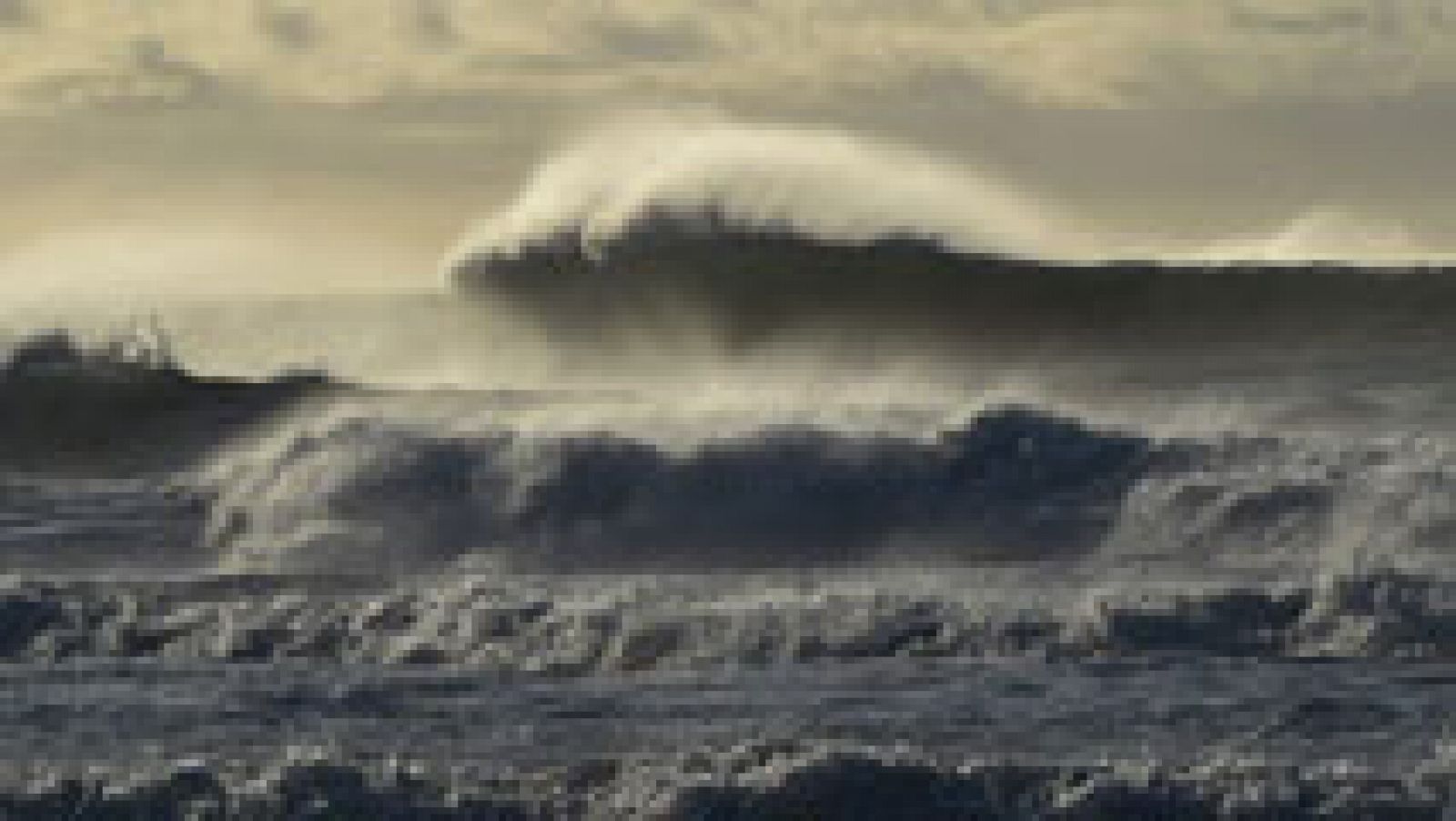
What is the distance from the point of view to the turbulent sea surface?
35.0 ft

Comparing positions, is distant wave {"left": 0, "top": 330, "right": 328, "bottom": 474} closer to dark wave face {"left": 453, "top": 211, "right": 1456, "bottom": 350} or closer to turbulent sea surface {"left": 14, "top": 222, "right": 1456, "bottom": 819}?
turbulent sea surface {"left": 14, "top": 222, "right": 1456, "bottom": 819}

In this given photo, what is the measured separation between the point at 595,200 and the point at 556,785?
27253 millimetres

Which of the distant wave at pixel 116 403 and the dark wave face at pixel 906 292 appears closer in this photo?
the distant wave at pixel 116 403

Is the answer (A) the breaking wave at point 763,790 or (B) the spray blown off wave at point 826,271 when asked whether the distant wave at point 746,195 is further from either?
(A) the breaking wave at point 763,790

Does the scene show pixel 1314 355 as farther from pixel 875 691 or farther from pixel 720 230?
pixel 875 691

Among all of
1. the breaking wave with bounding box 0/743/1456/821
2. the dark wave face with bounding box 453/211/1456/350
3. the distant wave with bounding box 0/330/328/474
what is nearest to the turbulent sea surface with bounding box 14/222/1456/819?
the breaking wave with bounding box 0/743/1456/821

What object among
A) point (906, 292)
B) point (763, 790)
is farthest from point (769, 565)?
point (906, 292)

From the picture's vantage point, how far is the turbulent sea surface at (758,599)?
10664mm

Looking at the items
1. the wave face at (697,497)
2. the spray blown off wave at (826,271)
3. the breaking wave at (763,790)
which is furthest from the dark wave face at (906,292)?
the breaking wave at (763,790)

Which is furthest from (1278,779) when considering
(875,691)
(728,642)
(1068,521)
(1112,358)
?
(1112,358)

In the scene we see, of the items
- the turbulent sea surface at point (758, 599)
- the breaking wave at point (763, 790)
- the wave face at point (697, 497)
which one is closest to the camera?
the breaking wave at point (763, 790)

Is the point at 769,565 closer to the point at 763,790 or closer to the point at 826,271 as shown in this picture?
the point at 763,790

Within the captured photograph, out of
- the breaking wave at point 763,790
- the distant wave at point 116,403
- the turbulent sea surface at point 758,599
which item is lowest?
the breaking wave at point 763,790

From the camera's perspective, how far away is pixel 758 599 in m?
14.3
